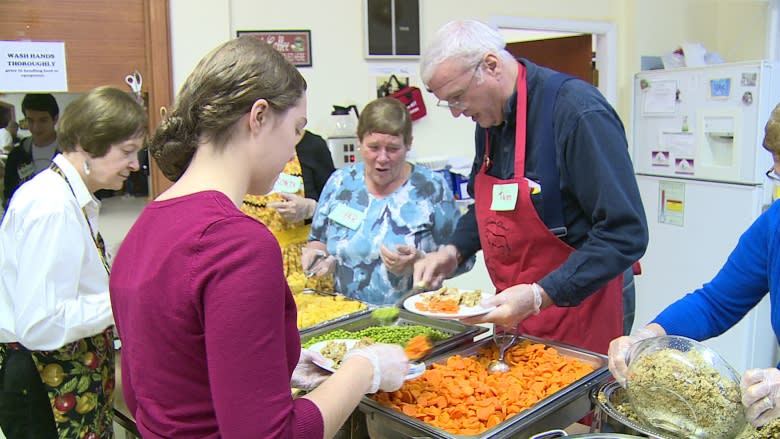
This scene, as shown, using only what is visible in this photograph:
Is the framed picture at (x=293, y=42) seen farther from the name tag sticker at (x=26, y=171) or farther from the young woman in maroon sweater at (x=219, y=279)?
the young woman in maroon sweater at (x=219, y=279)

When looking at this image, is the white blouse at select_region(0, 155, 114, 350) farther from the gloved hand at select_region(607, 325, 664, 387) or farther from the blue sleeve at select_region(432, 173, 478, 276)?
the gloved hand at select_region(607, 325, 664, 387)

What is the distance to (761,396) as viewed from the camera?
1.11 meters

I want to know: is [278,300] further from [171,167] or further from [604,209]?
[604,209]

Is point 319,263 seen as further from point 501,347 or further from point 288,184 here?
point 501,347

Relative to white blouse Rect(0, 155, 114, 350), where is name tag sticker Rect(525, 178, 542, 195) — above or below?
above

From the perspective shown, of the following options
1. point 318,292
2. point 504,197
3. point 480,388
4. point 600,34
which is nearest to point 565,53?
point 600,34

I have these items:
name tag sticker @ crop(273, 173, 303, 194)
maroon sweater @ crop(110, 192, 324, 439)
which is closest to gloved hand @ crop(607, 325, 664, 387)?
maroon sweater @ crop(110, 192, 324, 439)

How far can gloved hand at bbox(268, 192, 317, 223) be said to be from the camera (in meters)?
2.87

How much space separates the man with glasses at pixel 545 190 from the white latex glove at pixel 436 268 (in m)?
0.18

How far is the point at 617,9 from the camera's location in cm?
454

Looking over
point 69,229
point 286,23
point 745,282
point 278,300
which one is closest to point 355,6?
point 286,23

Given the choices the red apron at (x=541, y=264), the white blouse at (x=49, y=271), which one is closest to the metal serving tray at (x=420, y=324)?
the red apron at (x=541, y=264)

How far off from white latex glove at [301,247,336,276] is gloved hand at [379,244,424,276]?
0.26 meters

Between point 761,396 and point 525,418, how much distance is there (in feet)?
1.48
